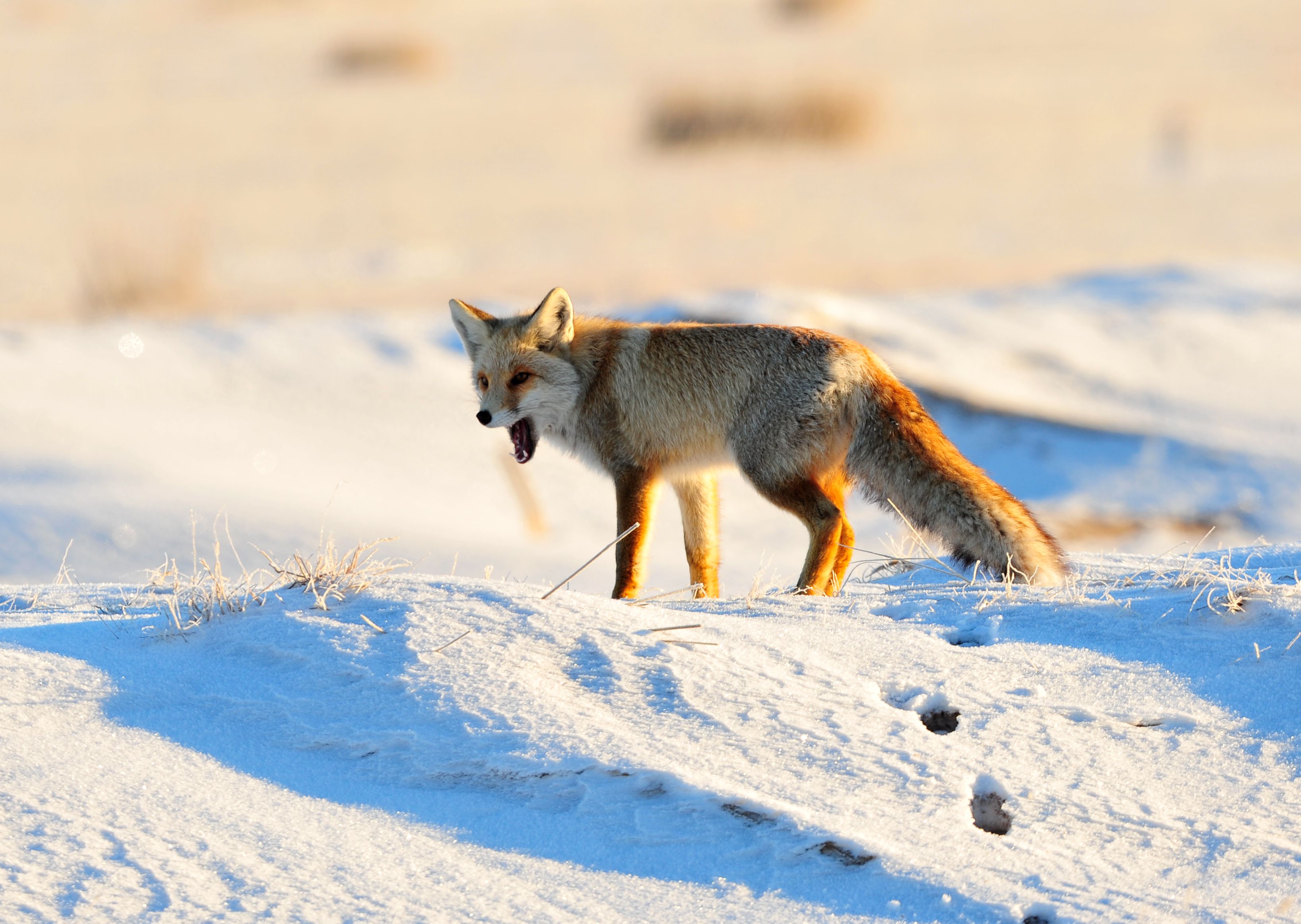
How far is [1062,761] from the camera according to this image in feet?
8.67

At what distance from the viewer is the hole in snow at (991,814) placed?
2.45 metres

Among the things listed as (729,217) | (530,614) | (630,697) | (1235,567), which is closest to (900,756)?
(630,697)

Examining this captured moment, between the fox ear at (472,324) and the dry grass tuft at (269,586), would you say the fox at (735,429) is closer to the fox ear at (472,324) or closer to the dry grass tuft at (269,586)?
the fox ear at (472,324)

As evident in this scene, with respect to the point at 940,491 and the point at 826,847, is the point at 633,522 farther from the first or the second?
the point at 826,847

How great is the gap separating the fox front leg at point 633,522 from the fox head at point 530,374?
41 centimetres

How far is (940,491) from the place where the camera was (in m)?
4.17

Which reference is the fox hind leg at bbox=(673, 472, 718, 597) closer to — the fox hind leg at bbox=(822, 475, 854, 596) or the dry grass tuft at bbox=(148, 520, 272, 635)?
the fox hind leg at bbox=(822, 475, 854, 596)

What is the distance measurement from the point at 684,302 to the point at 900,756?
6.94m

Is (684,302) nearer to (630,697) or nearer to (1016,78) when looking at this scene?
(630,697)

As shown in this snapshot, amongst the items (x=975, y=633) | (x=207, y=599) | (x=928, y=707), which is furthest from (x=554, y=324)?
(x=928, y=707)

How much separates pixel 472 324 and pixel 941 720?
2966mm

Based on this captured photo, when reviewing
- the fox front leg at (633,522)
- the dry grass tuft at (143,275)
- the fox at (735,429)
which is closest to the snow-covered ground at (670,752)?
the fox at (735,429)

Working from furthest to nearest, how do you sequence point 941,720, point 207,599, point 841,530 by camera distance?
point 841,530 < point 207,599 < point 941,720

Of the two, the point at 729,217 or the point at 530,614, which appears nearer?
the point at 530,614
